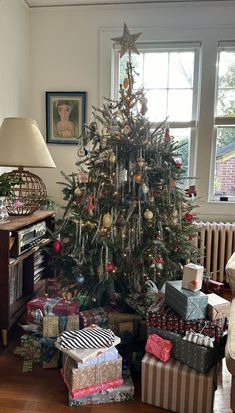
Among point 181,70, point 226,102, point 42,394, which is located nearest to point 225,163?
point 226,102

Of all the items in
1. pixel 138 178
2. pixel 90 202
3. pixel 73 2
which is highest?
pixel 73 2

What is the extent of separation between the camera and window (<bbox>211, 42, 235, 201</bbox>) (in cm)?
316

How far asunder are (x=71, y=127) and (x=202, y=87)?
139cm

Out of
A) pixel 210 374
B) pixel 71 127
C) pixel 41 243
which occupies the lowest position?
pixel 210 374

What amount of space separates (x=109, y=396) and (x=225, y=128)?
106 inches

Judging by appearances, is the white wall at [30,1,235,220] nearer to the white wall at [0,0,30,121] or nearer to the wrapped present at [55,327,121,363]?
the white wall at [0,0,30,121]

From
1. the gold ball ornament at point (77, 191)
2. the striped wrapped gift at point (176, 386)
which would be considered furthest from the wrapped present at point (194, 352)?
the gold ball ornament at point (77, 191)

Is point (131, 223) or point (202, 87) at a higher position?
point (202, 87)

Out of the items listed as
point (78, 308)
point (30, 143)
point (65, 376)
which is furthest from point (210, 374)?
point (30, 143)

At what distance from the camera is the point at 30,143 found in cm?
232

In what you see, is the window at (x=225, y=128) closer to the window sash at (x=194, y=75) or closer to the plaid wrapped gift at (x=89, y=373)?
the window sash at (x=194, y=75)

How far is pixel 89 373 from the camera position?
1.55m

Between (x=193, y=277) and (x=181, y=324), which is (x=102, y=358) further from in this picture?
(x=193, y=277)

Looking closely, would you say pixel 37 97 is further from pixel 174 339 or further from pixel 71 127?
pixel 174 339
